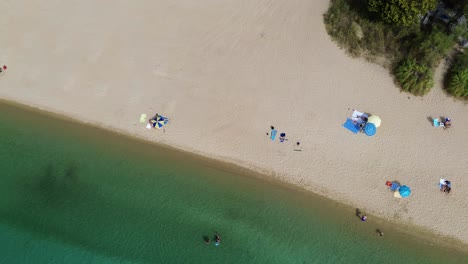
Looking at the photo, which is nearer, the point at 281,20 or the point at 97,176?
the point at 97,176

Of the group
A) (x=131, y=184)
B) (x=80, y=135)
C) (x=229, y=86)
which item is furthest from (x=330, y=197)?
(x=80, y=135)

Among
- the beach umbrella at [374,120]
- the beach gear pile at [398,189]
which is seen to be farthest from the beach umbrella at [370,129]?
the beach gear pile at [398,189]

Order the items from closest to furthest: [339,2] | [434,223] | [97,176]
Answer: [434,223]
[97,176]
[339,2]

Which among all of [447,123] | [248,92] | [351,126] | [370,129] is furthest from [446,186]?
[248,92]

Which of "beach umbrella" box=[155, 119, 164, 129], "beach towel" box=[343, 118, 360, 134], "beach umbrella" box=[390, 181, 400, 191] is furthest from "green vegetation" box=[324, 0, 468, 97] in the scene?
"beach umbrella" box=[155, 119, 164, 129]

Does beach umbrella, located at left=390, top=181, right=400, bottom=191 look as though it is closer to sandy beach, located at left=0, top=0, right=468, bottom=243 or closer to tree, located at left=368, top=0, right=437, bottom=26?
sandy beach, located at left=0, top=0, right=468, bottom=243

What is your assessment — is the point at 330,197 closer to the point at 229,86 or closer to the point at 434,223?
the point at 434,223

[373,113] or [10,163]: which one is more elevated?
[373,113]
